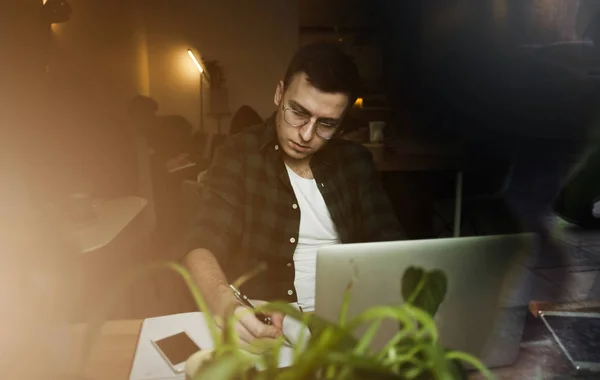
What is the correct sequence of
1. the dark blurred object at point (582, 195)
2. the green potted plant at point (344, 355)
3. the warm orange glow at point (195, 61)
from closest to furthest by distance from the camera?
the green potted plant at point (344, 355), the warm orange glow at point (195, 61), the dark blurred object at point (582, 195)

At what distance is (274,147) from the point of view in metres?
1.18

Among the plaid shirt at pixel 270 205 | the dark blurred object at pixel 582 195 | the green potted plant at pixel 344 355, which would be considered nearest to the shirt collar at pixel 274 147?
the plaid shirt at pixel 270 205

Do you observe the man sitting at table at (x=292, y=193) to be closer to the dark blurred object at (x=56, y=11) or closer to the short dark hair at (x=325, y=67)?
the short dark hair at (x=325, y=67)

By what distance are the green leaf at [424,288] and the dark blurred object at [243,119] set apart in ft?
1.56

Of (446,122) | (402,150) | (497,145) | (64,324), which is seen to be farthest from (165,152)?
(497,145)

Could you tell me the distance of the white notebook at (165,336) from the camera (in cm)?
88

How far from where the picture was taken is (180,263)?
3.55ft

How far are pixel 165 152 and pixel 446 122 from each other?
67cm

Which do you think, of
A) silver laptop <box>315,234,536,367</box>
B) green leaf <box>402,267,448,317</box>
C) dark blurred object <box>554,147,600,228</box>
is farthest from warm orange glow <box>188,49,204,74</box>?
dark blurred object <box>554,147,600,228</box>

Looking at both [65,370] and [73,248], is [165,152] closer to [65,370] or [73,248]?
[73,248]

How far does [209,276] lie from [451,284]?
484mm

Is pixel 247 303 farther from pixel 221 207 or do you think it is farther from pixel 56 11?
pixel 56 11

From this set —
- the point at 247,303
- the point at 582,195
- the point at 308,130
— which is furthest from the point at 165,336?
the point at 582,195

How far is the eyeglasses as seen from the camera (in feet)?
3.75
